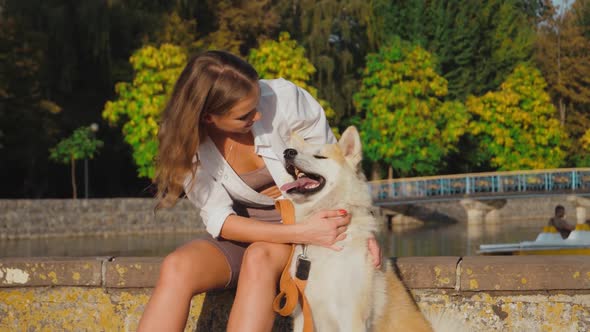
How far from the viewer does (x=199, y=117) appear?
3.33 metres

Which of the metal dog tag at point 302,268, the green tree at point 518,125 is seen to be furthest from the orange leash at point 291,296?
the green tree at point 518,125

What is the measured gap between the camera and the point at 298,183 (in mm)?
3355

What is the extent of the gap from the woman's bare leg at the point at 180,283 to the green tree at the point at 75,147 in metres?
24.0

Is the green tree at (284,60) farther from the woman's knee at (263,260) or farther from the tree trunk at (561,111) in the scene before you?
the woman's knee at (263,260)

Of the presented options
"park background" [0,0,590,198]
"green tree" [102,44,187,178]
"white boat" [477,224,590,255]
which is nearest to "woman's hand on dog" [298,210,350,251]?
"white boat" [477,224,590,255]

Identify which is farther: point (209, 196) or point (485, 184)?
point (485, 184)

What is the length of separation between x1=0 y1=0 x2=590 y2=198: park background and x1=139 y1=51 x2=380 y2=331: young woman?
23051 mm

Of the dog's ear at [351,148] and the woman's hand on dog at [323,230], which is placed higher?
the dog's ear at [351,148]

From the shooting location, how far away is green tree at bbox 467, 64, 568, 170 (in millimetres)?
37562

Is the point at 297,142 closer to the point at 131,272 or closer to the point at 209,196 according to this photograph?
the point at 209,196

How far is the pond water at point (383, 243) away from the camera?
68.0 feet

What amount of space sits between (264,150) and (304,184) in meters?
0.24

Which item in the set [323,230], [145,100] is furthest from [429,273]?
[145,100]

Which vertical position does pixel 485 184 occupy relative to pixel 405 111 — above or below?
below
